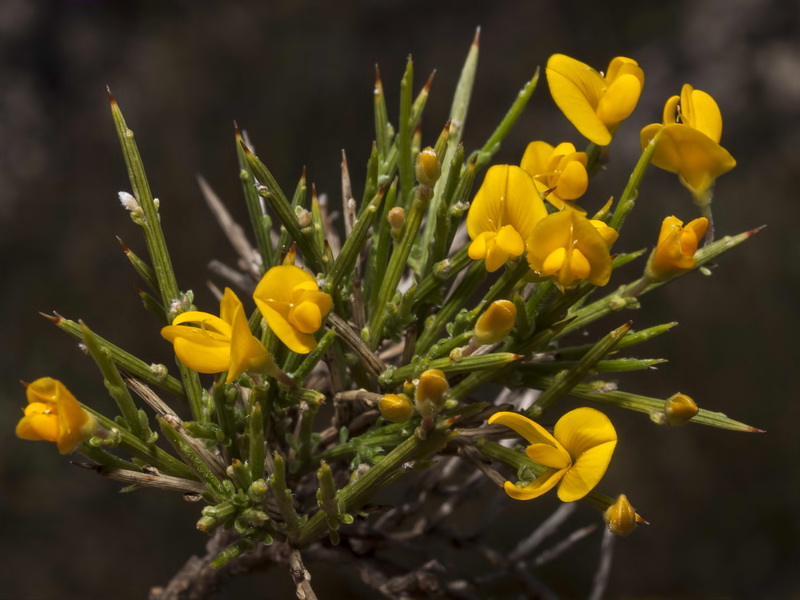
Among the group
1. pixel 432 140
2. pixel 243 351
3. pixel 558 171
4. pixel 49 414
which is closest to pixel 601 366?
pixel 558 171

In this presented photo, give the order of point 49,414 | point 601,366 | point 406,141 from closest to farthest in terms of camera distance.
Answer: point 49,414 → point 601,366 → point 406,141

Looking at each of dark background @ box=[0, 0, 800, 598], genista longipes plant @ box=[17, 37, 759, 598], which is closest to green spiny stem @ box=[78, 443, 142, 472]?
genista longipes plant @ box=[17, 37, 759, 598]

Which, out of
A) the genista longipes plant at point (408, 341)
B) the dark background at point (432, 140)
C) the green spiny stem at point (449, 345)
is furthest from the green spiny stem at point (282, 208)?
the dark background at point (432, 140)

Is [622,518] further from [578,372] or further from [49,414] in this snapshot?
[49,414]

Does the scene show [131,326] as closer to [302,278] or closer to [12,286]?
[12,286]

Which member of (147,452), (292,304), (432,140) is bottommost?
(432,140)

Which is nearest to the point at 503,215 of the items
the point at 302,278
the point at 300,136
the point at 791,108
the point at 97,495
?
the point at 302,278
